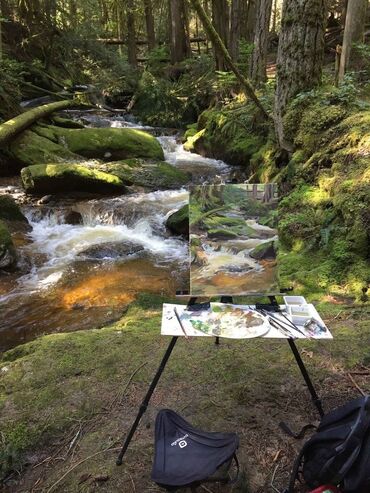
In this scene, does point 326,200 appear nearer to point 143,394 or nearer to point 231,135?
point 143,394

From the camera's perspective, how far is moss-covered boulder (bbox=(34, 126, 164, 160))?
11742 millimetres

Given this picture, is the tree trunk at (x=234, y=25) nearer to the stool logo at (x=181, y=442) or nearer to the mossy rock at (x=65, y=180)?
the mossy rock at (x=65, y=180)

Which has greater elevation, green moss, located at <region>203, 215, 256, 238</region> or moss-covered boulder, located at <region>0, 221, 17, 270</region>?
green moss, located at <region>203, 215, 256, 238</region>

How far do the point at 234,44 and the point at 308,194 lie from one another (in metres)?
12.2

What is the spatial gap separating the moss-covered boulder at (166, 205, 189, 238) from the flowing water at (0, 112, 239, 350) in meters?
0.17

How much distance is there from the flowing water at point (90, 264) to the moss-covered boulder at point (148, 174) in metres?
0.44

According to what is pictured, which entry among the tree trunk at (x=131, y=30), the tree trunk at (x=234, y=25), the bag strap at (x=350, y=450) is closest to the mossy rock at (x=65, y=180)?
the bag strap at (x=350, y=450)

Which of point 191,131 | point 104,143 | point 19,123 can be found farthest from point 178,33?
point 19,123

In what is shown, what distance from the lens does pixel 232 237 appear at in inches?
118

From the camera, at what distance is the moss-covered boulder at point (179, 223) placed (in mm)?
8328

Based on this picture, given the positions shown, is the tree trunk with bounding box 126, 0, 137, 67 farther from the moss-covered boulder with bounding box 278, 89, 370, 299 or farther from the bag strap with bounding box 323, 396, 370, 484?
the bag strap with bounding box 323, 396, 370, 484

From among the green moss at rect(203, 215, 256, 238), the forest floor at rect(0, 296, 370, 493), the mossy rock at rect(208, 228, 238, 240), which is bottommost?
the forest floor at rect(0, 296, 370, 493)

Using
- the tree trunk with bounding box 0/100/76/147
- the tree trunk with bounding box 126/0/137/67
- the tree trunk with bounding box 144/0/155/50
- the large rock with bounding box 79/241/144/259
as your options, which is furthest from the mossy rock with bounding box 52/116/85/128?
the tree trunk with bounding box 144/0/155/50

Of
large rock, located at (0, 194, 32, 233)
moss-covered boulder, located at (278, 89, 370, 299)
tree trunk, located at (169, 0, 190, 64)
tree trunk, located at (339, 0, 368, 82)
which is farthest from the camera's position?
tree trunk, located at (169, 0, 190, 64)
